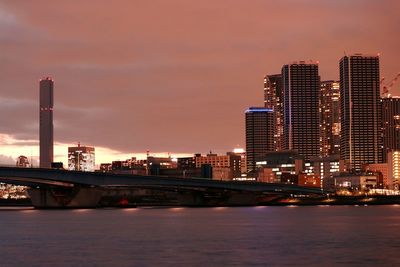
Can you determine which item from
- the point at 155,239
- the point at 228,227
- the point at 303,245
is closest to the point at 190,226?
the point at 228,227

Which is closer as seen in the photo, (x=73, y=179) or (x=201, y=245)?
(x=201, y=245)

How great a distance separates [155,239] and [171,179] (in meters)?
107

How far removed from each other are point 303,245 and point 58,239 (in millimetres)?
24968

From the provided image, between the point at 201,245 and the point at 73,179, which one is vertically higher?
the point at 73,179

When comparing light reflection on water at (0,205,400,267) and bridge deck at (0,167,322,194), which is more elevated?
bridge deck at (0,167,322,194)

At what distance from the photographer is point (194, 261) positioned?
68062 mm

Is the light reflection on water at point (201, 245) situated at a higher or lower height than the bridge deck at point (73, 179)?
lower

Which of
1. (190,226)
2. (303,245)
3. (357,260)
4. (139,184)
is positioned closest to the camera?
(357,260)

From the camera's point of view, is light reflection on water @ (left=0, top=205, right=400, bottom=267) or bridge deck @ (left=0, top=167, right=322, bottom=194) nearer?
light reflection on water @ (left=0, top=205, right=400, bottom=267)

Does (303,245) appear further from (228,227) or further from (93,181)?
(93,181)

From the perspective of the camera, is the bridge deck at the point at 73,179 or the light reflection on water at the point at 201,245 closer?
the light reflection on water at the point at 201,245

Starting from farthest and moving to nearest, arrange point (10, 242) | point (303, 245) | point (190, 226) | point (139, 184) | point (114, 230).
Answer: point (139, 184), point (190, 226), point (114, 230), point (10, 242), point (303, 245)

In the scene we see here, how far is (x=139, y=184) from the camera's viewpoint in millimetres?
193750

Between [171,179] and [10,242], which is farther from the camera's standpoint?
[171,179]
